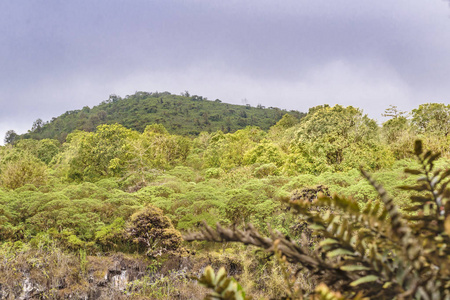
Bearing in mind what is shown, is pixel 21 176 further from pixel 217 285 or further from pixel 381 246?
pixel 381 246

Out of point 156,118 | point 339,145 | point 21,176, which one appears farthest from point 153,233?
point 156,118

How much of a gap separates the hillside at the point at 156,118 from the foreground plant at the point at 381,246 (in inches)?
1861

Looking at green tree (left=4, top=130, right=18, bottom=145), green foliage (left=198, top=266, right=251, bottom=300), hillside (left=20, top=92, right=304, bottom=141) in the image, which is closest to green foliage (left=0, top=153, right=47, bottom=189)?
green foliage (left=198, top=266, right=251, bottom=300)

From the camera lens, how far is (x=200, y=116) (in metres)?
67.9

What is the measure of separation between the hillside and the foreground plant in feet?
155

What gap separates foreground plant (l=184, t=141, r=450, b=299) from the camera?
2.06 feet

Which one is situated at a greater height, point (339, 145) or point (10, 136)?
point (10, 136)

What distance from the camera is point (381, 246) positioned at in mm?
742

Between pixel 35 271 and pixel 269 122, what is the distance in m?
59.2

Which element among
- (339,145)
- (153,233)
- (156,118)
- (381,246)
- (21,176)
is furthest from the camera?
(156,118)

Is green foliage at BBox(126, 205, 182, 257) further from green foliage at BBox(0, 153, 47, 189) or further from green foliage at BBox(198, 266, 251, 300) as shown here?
green foliage at BBox(0, 153, 47, 189)

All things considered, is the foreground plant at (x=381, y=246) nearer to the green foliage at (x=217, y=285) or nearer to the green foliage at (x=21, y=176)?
the green foliage at (x=217, y=285)

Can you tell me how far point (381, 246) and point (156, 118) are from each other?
60.4 meters

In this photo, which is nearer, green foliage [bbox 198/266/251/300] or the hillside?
green foliage [bbox 198/266/251/300]
